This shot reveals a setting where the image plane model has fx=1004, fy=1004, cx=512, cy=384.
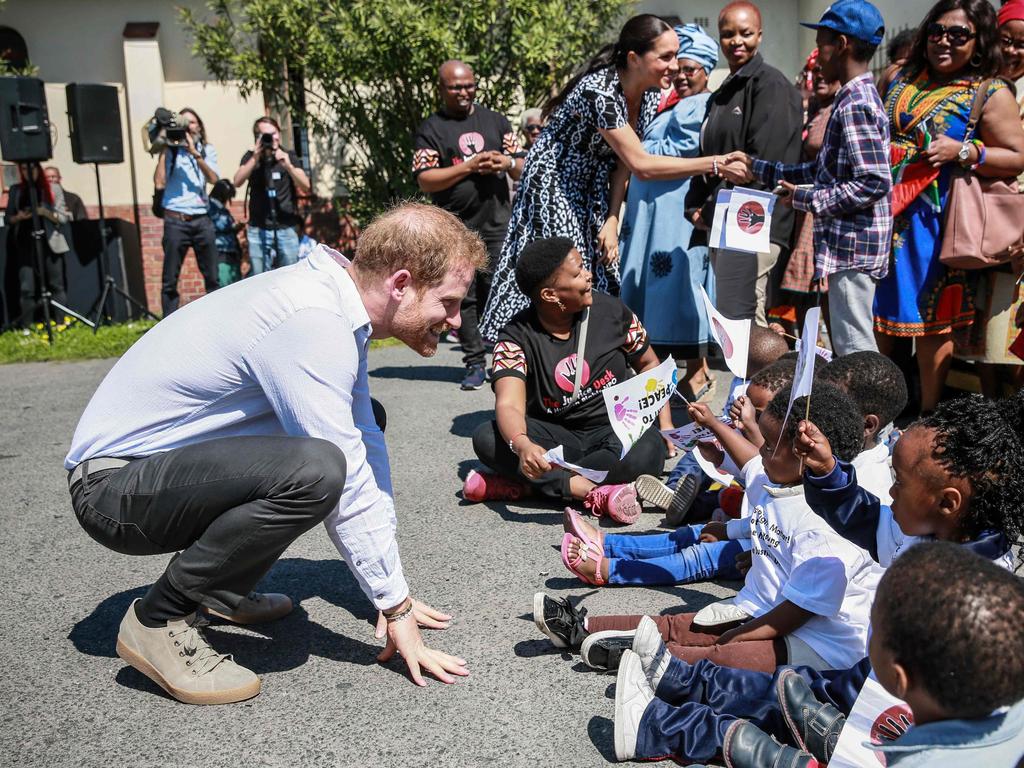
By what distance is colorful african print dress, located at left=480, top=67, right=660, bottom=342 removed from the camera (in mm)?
4934

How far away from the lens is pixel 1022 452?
7.50ft

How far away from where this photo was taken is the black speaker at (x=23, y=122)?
383 inches

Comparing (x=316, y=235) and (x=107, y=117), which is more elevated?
(x=107, y=117)

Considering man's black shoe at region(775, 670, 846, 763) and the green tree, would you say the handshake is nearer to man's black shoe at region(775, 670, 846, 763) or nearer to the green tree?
man's black shoe at region(775, 670, 846, 763)

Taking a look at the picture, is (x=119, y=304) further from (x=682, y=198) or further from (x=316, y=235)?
(x=682, y=198)

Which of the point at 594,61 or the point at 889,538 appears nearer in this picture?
the point at 889,538

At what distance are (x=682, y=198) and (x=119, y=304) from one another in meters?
8.78

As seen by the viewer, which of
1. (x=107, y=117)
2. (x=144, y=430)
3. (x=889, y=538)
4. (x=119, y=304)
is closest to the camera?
(x=889, y=538)

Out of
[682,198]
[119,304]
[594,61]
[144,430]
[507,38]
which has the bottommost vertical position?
[119,304]

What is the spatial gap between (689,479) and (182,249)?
7730 millimetres

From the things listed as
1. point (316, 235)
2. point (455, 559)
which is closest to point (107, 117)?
point (316, 235)

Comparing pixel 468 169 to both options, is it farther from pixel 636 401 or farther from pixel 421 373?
pixel 636 401

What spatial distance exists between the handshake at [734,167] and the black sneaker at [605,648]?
106 inches

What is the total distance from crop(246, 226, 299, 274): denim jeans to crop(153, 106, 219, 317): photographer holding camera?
0.49 meters
